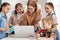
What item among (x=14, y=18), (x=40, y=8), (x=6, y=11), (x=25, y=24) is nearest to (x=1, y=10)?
(x=6, y=11)

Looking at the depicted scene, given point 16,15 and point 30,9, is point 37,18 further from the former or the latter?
point 16,15

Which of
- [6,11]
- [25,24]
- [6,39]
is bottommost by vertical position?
[6,39]

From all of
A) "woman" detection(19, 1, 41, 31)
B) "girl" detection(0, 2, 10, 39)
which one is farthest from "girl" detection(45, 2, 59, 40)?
"girl" detection(0, 2, 10, 39)

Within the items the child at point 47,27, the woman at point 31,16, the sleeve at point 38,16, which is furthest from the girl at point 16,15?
the child at point 47,27

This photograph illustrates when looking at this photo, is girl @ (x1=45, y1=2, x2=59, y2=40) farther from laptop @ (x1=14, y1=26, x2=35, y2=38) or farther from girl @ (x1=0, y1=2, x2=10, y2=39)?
girl @ (x1=0, y1=2, x2=10, y2=39)

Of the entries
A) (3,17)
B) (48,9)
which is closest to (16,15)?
(3,17)

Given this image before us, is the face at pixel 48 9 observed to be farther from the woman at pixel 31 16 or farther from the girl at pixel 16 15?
the girl at pixel 16 15

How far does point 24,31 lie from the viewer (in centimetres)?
142

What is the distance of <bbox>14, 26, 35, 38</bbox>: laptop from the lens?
1.42m

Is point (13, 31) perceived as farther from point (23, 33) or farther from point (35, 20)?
point (35, 20)

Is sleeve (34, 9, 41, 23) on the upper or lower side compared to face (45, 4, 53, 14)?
lower

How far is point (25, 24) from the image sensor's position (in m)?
1.45

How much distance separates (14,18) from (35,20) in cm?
22

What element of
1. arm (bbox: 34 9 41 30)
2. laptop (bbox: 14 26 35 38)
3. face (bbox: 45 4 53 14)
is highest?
face (bbox: 45 4 53 14)
